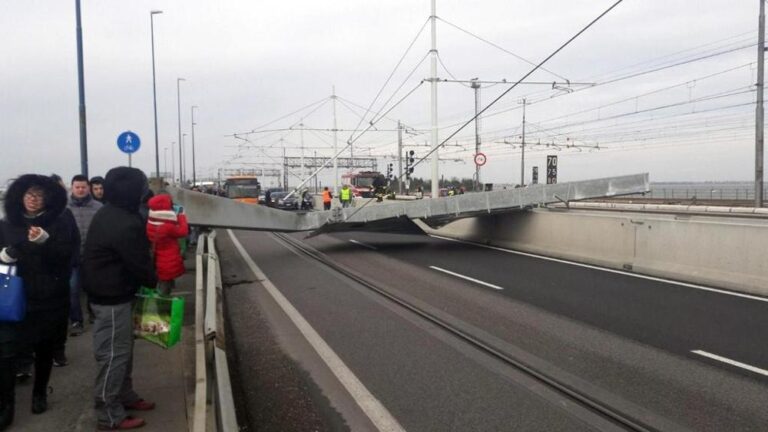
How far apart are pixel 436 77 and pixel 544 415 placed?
20.2 m

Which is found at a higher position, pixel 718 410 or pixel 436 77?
pixel 436 77

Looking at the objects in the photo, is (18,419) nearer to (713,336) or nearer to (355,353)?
(355,353)

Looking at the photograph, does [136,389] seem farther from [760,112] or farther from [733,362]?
[760,112]

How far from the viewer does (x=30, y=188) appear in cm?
474

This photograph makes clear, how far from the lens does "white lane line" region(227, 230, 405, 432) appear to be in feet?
16.1

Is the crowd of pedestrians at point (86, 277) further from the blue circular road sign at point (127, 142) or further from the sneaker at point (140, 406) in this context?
the blue circular road sign at point (127, 142)

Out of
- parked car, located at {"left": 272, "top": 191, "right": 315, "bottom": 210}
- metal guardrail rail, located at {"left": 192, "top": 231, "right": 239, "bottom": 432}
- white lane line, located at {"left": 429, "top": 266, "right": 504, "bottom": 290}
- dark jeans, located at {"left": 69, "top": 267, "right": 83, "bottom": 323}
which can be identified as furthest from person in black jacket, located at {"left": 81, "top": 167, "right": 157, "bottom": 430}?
parked car, located at {"left": 272, "top": 191, "right": 315, "bottom": 210}

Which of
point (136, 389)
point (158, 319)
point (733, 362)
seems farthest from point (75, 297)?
point (733, 362)

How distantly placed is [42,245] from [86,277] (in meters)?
0.53

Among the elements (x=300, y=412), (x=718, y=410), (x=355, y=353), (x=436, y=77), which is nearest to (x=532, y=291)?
(x=355, y=353)

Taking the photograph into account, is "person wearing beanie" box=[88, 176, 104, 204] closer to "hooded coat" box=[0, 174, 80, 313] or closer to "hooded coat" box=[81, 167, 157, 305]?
"hooded coat" box=[0, 174, 80, 313]

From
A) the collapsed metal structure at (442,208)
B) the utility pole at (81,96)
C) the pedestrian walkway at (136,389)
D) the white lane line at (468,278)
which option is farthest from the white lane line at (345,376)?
the utility pole at (81,96)

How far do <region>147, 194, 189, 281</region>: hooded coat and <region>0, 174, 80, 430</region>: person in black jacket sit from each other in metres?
0.78

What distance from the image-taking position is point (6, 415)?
457 cm
